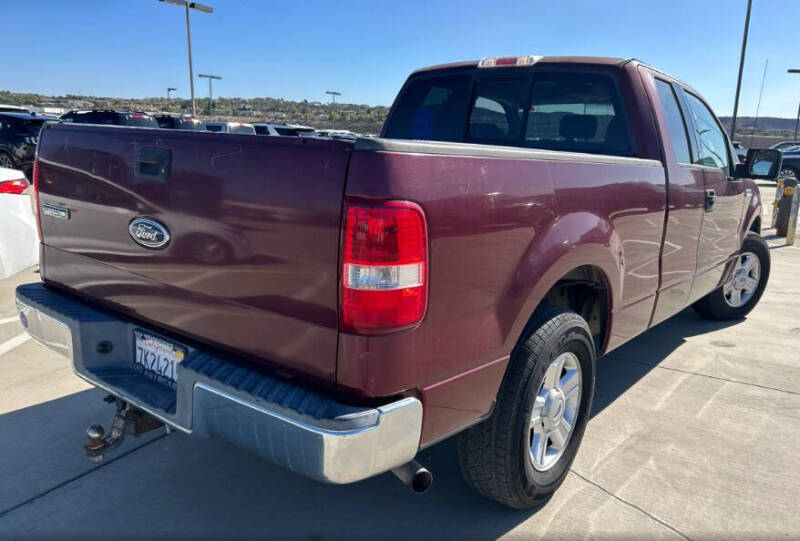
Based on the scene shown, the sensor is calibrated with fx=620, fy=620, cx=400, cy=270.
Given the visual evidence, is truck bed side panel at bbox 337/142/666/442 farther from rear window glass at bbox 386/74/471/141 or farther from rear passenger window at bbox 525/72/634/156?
rear window glass at bbox 386/74/471/141

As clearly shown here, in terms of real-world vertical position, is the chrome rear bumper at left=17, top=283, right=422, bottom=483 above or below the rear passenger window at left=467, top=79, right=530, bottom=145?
below

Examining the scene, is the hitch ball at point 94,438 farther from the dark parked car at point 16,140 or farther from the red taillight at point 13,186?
the dark parked car at point 16,140

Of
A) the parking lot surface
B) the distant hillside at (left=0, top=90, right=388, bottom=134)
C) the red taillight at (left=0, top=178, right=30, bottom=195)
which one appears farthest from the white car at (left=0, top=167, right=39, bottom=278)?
the distant hillside at (left=0, top=90, right=388, bottom=134)

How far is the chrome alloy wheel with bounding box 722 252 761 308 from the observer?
559cm

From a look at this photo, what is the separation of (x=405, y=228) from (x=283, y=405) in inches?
26.5

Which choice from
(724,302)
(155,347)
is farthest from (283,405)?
(724,302)

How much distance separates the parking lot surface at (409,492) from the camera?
2.63m

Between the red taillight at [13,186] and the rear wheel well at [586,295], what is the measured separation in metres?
5.73

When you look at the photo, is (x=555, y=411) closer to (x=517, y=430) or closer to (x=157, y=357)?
(x=517, y=430)

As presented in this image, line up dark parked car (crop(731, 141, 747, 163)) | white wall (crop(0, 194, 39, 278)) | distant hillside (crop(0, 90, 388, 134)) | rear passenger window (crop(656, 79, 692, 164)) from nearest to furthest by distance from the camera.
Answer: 1. rear passenger window (crop(656, 79, 692, 164))
2. white wall (crop(0, 194, 39, 278))
3. dark parked car (crop(731, 141, 747, 163))
4. distant hillside (crop(0, 90, 388, 134))

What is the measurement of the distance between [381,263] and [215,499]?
1.62 m

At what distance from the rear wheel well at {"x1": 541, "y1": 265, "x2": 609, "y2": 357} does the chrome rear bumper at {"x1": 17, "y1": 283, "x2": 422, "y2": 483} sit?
1226 millimetres

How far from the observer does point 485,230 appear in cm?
212

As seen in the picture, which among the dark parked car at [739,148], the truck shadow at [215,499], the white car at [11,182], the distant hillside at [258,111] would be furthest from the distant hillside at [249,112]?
the truck shadow at [215,499]
